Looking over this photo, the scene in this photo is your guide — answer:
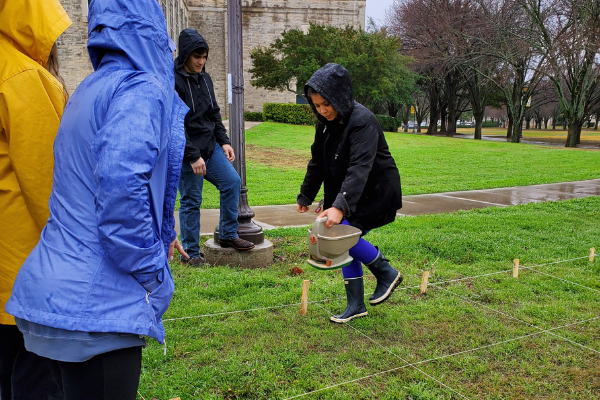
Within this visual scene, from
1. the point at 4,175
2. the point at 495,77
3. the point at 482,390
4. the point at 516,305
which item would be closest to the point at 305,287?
the point at 482,390

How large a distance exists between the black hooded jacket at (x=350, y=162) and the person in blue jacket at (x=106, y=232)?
164 cm

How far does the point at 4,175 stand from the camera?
2.10m

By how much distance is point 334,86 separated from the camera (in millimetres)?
3234

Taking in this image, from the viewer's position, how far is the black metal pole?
5.29 meters

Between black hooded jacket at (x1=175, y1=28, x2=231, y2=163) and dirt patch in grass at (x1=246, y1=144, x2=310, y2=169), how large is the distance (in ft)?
33.7

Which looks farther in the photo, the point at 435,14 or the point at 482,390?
the point at 435,14

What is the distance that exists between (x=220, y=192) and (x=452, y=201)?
5.80 metres

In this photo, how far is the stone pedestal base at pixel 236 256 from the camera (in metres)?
5.23

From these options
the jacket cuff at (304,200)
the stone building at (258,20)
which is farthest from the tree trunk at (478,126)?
the jacket cuff at (304,200)

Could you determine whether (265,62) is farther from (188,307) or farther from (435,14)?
(188,307)

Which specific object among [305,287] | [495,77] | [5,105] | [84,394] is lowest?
[305,287]

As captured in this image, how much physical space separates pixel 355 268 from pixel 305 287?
404 mm

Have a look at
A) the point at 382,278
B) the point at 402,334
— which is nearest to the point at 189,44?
the point at 382,278

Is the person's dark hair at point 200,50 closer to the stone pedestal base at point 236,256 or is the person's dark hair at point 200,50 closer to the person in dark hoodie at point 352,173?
the person in dark hoodie at point 352,173
